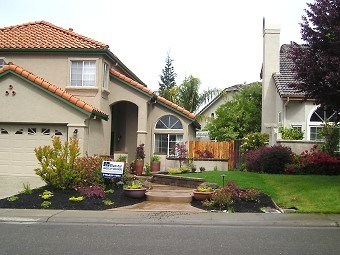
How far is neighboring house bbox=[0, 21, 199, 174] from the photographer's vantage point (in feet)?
63.7

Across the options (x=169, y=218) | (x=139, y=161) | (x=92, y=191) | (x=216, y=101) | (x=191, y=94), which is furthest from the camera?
(x=216, y=101)

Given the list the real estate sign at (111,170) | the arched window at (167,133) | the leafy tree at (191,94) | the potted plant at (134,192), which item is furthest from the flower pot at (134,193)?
the leafy tree at (191,94)

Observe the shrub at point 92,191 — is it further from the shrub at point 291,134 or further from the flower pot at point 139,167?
the shrub at point 291,134

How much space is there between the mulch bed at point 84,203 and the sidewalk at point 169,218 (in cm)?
58

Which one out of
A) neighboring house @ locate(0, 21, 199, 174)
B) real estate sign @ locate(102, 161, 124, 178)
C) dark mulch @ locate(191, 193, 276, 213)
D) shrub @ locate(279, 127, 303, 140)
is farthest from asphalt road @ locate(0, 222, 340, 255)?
shrub @ locate(279, 127, 303, 140)

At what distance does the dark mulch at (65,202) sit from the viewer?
1252 centimetres

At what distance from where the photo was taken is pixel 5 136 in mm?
19656

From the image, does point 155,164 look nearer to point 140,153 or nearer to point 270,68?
point 140,153

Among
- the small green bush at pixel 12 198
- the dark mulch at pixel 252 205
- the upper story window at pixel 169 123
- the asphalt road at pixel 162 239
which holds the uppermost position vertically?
the upper story window at pixel 169 123

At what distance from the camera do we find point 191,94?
142 ft

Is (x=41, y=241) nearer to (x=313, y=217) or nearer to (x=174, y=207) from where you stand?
(x=174, y=207)

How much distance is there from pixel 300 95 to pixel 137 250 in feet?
54.3

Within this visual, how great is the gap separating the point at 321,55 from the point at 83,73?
12.3 m

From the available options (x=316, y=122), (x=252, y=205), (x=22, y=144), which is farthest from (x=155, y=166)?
(x=252, y=205)
